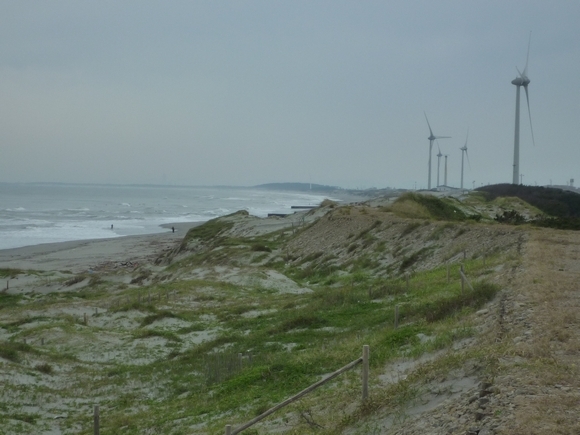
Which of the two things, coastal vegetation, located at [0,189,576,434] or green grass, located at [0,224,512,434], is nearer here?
coastal vegetation, located at [0,189,576,434]

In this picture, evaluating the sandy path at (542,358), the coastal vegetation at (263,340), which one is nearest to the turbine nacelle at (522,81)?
the coastal vegetation at (263,340)

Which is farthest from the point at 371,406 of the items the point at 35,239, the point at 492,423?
the point at 35,239

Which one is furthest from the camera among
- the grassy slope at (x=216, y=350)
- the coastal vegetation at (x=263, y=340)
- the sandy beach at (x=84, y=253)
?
the sandy beach at (x=84, y=253)

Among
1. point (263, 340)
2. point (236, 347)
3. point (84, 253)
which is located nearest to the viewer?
point (236, 347)

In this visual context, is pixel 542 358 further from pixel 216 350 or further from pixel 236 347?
pixel 216 350

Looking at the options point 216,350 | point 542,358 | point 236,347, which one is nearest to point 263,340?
point 236,347

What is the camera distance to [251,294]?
38.8 m

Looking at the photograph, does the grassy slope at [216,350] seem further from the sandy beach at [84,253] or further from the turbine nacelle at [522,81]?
the turbine nacelle at [522,81]

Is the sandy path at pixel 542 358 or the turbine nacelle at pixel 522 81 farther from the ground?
the turbine nacelle at pixel 522 81

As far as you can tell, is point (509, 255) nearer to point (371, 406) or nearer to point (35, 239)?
point (371, 406)

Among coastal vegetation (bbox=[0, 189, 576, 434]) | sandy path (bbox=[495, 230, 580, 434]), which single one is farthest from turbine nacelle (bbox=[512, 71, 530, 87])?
sandy path (bbox=[495, 230, 580, 434])

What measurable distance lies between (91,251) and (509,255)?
2552 inches

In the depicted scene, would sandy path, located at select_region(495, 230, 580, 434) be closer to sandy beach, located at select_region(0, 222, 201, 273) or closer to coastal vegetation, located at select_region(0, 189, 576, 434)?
coastal vegetation, located at select_region(0, 189, 576, 434)

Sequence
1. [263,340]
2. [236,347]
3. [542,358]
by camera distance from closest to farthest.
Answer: [542,358] → [236,347] → [263,340]
